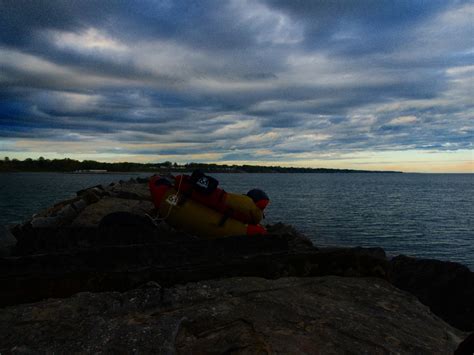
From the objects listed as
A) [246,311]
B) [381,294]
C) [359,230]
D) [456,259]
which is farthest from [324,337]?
[359,230]

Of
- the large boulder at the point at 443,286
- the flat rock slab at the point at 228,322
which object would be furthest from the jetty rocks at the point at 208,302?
the large boulder at the point at 443,286

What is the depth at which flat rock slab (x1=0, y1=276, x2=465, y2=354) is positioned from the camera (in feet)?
9.32

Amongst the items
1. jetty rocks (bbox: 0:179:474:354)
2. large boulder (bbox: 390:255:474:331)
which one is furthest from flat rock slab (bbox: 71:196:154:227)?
large boulder (bbox: 390:255:474:331)

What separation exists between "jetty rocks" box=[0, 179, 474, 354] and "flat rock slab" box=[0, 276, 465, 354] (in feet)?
0.04

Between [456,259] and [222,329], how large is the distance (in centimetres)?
1912

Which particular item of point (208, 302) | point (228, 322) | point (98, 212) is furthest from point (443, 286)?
point (98, 212)

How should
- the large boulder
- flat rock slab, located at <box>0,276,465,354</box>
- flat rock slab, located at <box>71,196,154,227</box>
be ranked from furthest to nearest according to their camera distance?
1. flat rock slab, located at <box>71,196,154,227</box>
2. the large boulder
3. flat rock slab, located at <box>0,276,465,354</box>

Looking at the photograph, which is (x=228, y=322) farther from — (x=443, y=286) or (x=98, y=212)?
(x=98, y=212)

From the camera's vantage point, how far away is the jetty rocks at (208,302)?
2.91m

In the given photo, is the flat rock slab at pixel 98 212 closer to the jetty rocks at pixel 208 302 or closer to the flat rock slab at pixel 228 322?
the jetty rocks at pixel 208 302

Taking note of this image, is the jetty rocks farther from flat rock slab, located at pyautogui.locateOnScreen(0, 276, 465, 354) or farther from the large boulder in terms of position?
the large boulder

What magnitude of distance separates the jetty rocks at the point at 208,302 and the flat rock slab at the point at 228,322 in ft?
0.04

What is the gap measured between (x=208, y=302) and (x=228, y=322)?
1.66 ft

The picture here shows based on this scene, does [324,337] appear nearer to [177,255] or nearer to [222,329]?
[222,329]
